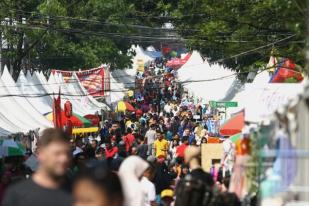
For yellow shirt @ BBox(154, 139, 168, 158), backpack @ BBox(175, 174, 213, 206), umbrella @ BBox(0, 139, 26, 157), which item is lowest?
yellow shirt @ BBox(154, 139, 168, 158)

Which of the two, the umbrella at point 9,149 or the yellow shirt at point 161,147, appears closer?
the umbrella at point 9,149

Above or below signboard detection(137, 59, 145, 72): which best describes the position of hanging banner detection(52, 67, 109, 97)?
below

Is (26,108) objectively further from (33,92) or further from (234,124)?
(234,124)

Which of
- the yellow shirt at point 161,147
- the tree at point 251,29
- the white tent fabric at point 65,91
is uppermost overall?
the tree at point 251,29

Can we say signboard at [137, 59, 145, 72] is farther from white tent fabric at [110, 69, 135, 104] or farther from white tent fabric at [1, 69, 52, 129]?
white tent fabric at [1, 69, 52, 129]

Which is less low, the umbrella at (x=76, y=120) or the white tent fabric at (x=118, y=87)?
the white tent fabric at (x=118, y=87)

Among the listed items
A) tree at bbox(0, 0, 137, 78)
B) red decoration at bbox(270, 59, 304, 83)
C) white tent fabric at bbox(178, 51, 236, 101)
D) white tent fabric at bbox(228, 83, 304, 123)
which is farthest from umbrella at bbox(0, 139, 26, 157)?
tree at bbox(0, 0, 137, 78)

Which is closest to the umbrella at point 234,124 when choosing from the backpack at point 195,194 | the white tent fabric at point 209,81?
the backpack at point 195,194

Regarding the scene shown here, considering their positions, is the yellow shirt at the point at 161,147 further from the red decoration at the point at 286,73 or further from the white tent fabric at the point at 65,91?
the white tent fabric at the point at 65,91

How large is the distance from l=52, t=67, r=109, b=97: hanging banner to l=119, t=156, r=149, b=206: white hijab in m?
32.5

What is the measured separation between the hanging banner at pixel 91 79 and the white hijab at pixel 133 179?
3247cm

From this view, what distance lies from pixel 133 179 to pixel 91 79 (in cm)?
3439

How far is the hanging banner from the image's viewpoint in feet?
140

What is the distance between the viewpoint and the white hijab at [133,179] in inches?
373
